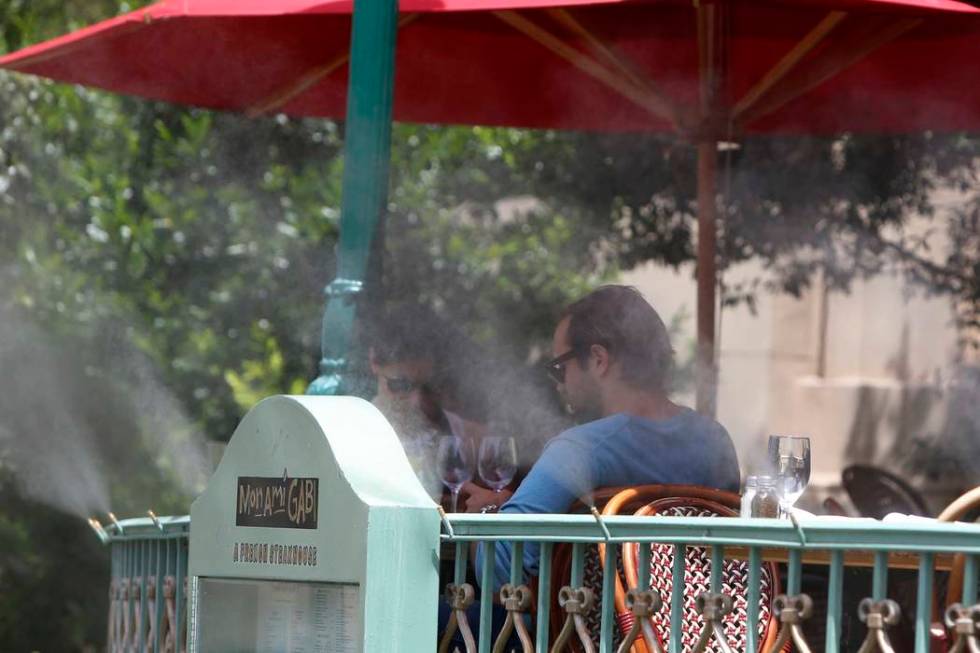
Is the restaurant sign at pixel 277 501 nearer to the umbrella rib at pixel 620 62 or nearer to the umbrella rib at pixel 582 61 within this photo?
the umbrella rib at pixel 582 61

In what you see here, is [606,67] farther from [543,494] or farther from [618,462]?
[543,494]

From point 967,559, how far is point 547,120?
4.17 m

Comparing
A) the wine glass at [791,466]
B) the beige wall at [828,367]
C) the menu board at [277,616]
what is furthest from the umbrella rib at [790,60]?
the beige wall at [828,367]

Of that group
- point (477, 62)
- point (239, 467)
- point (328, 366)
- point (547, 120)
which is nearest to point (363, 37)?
point (328, 366)

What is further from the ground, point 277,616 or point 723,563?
point 723,563

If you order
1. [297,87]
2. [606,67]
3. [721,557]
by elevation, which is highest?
[606,67]

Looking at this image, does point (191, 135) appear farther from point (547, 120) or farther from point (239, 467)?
point (239, 467)

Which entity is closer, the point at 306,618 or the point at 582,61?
the point at 306,618

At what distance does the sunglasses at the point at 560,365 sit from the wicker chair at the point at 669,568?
64 cm

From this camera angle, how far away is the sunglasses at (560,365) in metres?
3.80

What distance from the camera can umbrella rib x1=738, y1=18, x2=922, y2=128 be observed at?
4922 millimetres

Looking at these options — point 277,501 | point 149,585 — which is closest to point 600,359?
point 277,501

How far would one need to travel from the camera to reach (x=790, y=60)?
5.23 meters

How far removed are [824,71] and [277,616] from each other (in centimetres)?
297
